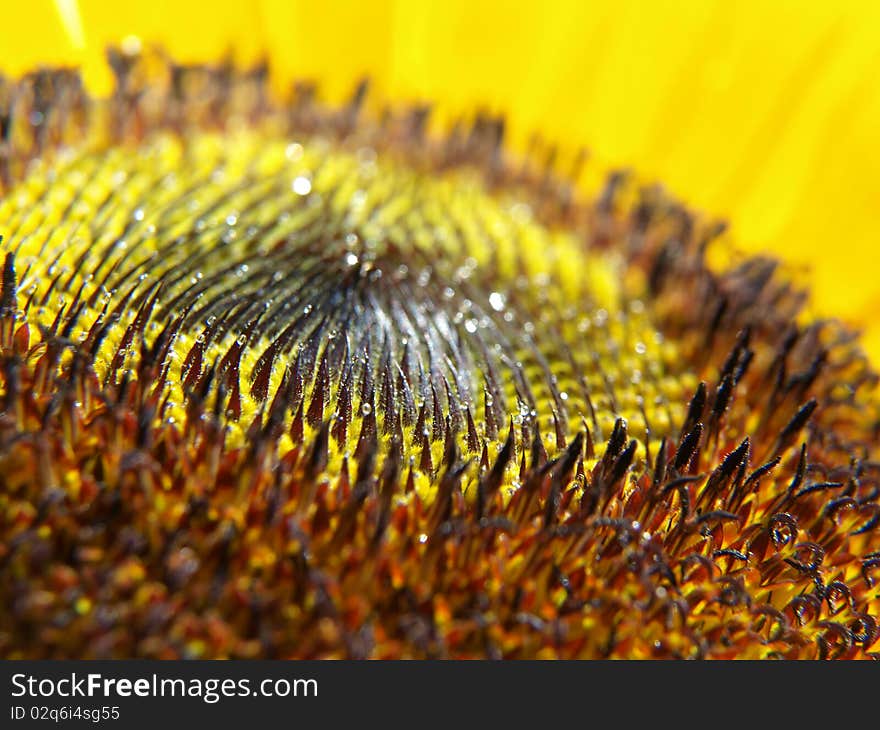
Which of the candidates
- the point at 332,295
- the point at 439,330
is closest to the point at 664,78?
the point at 439,330

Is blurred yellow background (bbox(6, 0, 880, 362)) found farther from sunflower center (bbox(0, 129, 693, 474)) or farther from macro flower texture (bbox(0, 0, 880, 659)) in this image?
sunflower center (bbox(0, 129, 693, 474))

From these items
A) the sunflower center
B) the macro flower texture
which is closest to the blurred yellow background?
the macro flower texture

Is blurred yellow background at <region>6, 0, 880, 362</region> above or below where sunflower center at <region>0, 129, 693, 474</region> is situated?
above

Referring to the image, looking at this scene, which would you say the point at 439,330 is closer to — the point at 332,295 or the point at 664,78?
the point at 332,295

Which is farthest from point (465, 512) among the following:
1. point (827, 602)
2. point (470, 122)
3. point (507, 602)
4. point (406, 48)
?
point (406, 48)

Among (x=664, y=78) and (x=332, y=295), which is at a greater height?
(x=664, y=78)

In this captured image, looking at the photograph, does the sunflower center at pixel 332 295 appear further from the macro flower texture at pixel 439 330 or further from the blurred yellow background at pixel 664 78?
the blurred yellow background at pixel 664 78
